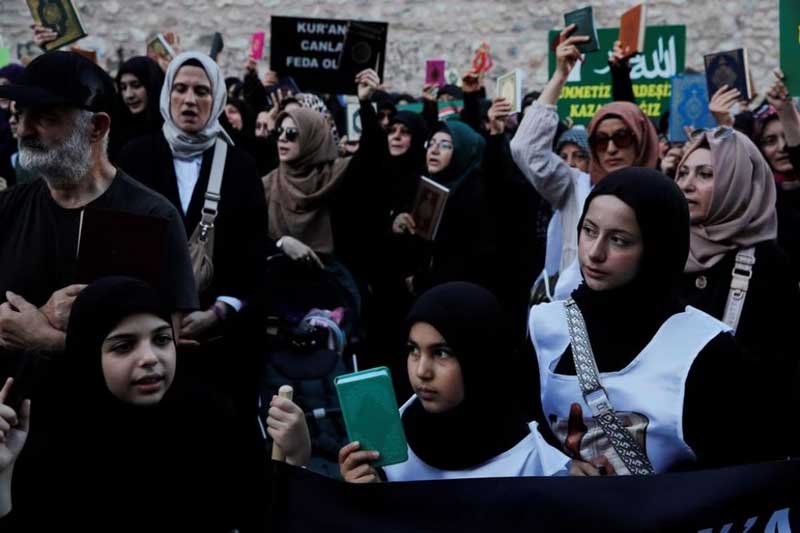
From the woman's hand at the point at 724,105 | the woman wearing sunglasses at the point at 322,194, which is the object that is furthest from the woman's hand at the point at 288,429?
the woman's hand at the point at 724,105

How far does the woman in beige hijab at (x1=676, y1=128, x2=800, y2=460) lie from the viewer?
4.02 metres

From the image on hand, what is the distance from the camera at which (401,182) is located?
23.2 ft

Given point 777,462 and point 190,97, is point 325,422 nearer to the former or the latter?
point 190,97

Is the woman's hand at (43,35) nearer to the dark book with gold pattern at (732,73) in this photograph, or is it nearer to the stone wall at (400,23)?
the dark book with gold pattern at (732,73)

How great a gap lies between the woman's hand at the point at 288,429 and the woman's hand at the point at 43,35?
4888mm

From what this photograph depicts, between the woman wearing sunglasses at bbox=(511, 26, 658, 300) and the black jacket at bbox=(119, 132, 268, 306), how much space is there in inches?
46.5

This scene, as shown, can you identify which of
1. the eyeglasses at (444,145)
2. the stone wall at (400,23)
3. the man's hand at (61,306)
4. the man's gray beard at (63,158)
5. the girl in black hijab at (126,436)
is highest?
the stone wall at (400,23)

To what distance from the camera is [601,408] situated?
281 cm

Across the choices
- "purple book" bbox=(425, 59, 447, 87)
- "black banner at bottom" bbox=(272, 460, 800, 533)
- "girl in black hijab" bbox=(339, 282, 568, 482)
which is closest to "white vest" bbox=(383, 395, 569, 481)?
"girl in black hijab" bbox=(339, 282, 568, 482)

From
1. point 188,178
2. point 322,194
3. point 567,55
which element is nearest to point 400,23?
point 322,194

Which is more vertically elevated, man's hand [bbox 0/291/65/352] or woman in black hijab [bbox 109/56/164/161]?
woman in black hijab [bbox 109/56/164/161]

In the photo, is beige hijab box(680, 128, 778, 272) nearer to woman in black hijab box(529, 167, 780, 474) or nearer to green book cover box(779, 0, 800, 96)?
woman in black hijab box(529, 167, 780, 474)

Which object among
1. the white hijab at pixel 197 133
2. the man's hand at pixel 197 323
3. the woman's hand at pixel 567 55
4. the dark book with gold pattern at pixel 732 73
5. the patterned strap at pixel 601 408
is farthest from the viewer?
the dark book with gold pattern at pixel 732 73

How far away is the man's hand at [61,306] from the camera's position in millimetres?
3260
